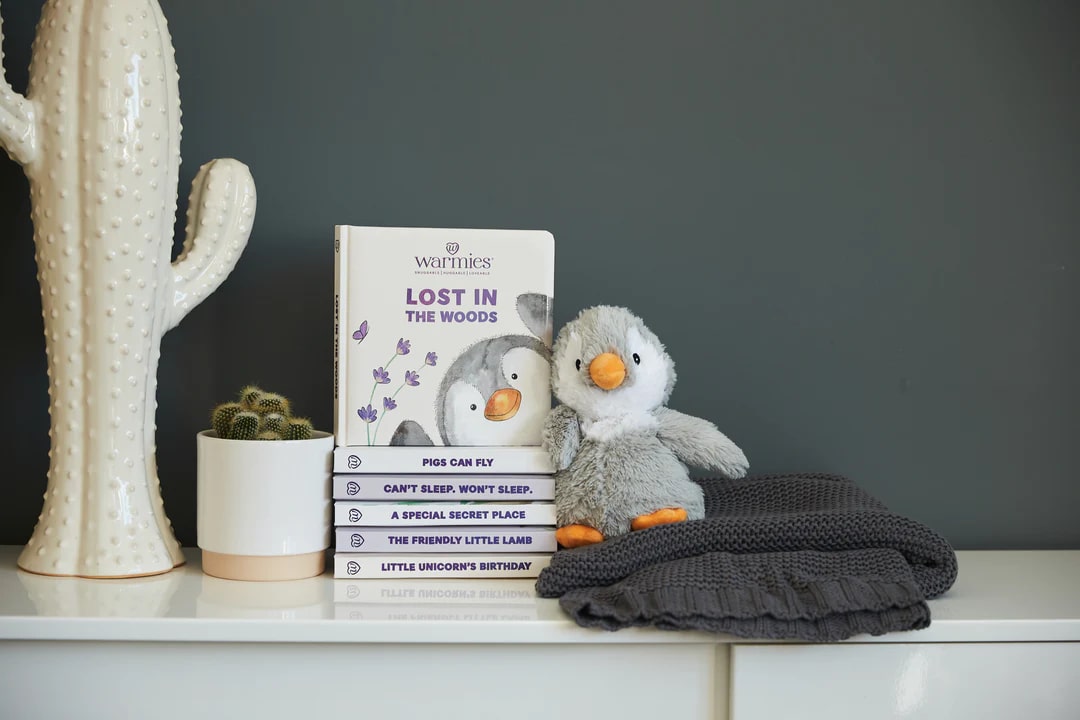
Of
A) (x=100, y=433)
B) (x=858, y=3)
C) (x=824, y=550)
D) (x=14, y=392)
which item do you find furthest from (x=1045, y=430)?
(x=14, y=392)

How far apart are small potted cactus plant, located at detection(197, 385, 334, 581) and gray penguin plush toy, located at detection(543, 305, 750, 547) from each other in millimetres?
244

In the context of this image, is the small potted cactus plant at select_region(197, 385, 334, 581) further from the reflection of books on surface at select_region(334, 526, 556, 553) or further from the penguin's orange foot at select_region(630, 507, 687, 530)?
the penguin's orange foot at select_region(630, 507, 687, 530)

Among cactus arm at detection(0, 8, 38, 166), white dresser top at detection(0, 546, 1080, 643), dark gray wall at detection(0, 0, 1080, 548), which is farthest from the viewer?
dark gray wall at detection(0, 0, 1080, 548)

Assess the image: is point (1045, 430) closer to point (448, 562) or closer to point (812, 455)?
point (812, 455)

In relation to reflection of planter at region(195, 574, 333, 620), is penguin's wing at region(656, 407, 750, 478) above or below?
above

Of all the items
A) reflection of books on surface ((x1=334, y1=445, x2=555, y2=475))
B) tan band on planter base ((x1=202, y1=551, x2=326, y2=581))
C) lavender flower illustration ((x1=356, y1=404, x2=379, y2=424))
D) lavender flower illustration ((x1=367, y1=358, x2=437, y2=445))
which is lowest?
tan band on planter base ((x1=202, y1=551, x2=326, y2=581))

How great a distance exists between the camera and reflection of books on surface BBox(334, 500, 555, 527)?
3.28 feet

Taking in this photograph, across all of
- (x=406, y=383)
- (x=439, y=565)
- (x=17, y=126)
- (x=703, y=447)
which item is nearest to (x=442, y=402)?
(x=406, y=383)

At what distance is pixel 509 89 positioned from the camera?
123cm

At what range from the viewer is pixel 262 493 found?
3.21 feet

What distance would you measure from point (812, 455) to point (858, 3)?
1.88 feet

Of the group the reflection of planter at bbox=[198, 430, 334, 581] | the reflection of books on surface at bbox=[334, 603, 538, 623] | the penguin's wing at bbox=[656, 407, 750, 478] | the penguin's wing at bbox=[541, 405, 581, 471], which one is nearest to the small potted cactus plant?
the reflection of planter at bbox=[198, 430, 334, 581]

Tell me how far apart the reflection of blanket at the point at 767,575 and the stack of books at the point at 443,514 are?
0.06 meters

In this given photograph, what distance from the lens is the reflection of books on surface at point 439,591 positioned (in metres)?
0.93
